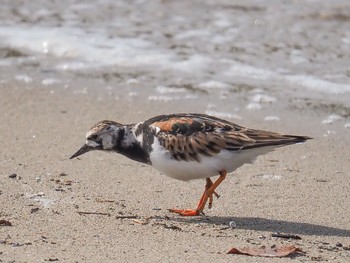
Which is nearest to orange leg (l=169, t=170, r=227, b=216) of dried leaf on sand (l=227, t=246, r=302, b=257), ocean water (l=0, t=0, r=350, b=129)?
dried leaf on sand (l=227, t=246, r=302, b=257)

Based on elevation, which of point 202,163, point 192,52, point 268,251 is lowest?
point 268,251

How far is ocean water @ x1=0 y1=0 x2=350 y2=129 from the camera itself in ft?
22.4

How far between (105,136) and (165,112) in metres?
1.84

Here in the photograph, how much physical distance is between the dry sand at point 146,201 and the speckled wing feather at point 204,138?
357mm

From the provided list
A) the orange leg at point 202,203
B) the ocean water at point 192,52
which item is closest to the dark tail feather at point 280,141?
the orange leg at point 202,203

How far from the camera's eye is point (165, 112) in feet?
21.0

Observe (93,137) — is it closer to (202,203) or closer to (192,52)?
(202,203)

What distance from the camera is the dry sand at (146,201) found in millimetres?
3742

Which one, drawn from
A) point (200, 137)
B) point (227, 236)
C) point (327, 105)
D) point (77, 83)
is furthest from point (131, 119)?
point (227, 236)

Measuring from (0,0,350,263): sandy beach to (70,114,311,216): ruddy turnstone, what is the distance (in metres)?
0.25

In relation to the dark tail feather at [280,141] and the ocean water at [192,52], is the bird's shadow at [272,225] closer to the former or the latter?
the dark tail feather at [280,141]

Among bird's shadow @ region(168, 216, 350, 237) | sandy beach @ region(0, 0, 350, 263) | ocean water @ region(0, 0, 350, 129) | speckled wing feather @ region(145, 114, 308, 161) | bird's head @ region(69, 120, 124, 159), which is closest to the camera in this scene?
sandy beach @ region(0, 0, 350, 263)

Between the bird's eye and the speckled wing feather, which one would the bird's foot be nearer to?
the speckled wing feather

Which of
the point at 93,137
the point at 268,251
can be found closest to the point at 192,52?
the point at 93,137
